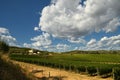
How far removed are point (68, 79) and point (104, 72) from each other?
9.70 metres

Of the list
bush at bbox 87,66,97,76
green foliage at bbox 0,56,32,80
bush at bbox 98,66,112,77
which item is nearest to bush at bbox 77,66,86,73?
bush at bbox 87,66,97,76

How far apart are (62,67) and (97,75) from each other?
18.5m

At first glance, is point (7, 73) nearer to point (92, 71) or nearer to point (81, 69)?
point (92, 71)

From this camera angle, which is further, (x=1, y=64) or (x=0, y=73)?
(x=1, y=64)

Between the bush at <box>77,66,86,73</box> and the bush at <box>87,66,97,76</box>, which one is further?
the bush at <box>77,66,86,73</box>

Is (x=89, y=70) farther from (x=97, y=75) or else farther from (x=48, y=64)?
(x=48, y=64)

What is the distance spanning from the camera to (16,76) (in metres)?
21.4

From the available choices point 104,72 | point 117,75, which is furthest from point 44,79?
point 104,72

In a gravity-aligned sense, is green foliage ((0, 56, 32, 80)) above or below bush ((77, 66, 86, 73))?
below

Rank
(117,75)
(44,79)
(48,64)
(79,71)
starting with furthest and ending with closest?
1. (48,64)
2. (79,71)
3. (44,79)
4. (117,75)

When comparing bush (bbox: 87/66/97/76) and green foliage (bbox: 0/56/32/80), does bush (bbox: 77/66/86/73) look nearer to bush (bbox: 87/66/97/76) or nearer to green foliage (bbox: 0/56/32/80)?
bush (bbox: 87/66/97/76)

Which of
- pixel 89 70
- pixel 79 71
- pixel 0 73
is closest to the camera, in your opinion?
pixel 0 73

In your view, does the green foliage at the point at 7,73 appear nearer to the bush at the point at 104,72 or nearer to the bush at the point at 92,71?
the bush at the point at 104,72

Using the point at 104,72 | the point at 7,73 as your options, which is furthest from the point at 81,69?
the point at 7,73
